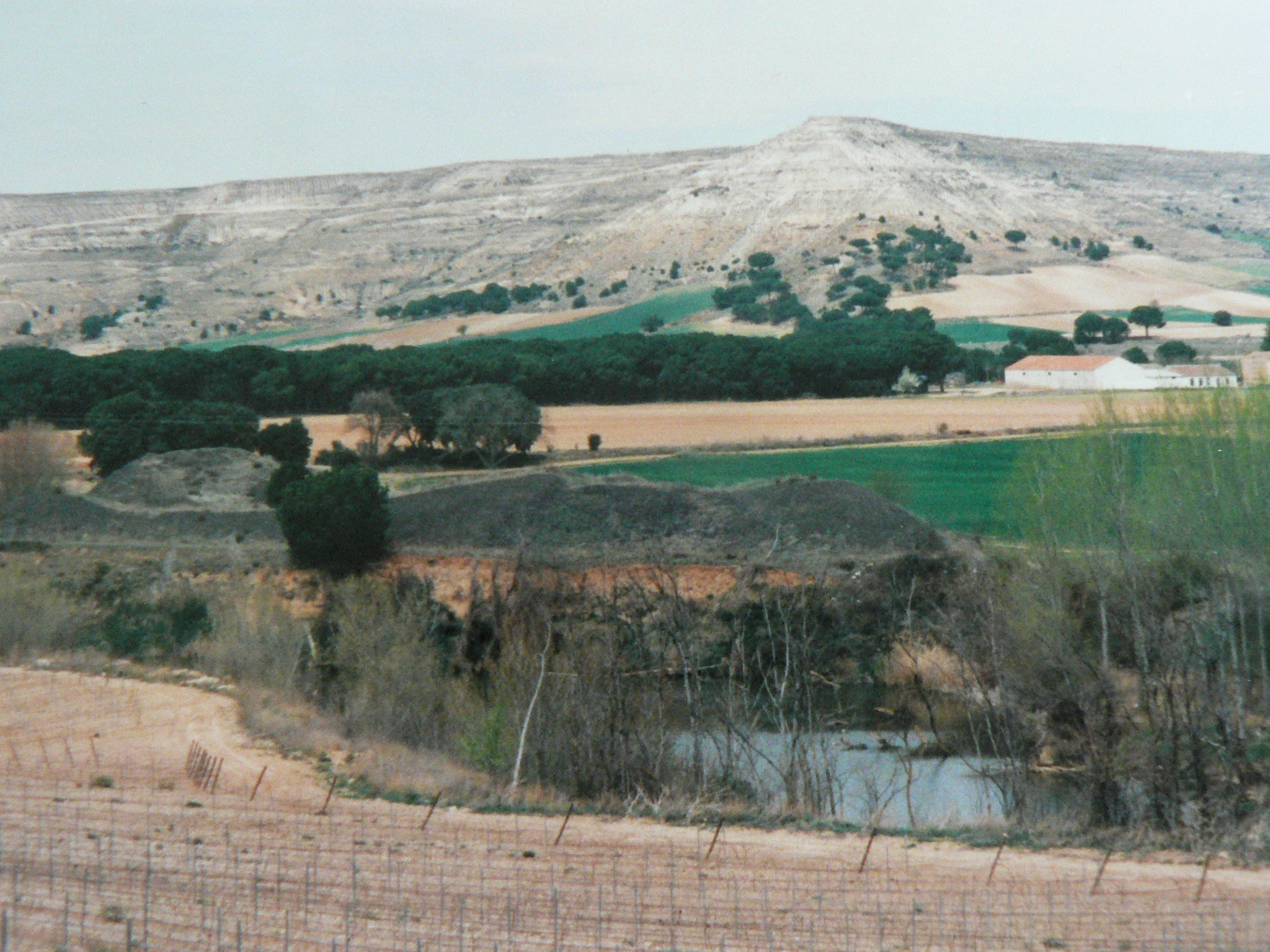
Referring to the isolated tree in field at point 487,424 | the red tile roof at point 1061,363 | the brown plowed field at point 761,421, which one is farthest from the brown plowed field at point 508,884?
the red tile roof at point 1061,363

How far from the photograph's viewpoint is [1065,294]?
355 ft

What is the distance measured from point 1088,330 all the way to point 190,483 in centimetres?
5293

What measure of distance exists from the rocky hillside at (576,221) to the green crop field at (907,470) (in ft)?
143

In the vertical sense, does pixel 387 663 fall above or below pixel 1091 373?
below

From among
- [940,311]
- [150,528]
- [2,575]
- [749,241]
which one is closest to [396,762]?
[2,575]

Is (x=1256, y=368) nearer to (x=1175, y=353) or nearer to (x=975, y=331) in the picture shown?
(x=1175, y=353)

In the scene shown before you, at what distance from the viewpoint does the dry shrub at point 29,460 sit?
53.4 m

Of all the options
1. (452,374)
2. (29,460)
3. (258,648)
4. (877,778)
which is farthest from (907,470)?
(29,460)

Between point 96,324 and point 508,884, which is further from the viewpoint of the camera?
point 96,324

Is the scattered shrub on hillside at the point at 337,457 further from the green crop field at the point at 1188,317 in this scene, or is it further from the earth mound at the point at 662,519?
the green crop field at the point at 1188,317

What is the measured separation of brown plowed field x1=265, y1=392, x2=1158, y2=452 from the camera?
57.9m

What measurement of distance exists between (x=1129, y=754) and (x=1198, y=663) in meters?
2.73

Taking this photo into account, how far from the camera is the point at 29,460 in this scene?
2130 inches

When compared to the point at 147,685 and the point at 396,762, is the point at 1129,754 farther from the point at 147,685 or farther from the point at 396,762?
the point at 147,685
